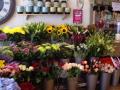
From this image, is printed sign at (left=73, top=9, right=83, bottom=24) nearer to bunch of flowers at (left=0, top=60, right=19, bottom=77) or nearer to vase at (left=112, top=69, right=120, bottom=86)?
vase at (left=112, top=69, right=120, bottom=86)

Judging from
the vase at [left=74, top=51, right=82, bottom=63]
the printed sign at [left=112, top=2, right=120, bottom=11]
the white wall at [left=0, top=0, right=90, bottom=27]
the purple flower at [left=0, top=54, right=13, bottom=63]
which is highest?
the printed sign at [left=112, top=2, right=120, bottom=11]

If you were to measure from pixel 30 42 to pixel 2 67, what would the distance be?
3.11ft

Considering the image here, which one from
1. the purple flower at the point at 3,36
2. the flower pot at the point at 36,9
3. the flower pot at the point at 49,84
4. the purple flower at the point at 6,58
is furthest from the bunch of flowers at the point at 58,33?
the purple flower at the point at 6,58

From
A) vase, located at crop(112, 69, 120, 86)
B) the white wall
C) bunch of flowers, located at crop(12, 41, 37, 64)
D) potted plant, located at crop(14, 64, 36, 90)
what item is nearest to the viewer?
potted plant, located at crop(14, 64, 36, 90)

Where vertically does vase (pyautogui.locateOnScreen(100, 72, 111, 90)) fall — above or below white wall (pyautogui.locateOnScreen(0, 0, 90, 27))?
below

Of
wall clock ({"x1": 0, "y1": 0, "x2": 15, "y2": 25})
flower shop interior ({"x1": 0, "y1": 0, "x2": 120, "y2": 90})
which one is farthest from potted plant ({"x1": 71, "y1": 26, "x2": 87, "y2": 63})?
wall clock ({"x1": 0, "y1": 0, "x2": 15, "y2": 25})

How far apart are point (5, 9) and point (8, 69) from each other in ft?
4.69

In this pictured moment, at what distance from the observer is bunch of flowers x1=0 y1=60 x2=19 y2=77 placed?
2.47 metres

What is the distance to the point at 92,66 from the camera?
3.32m

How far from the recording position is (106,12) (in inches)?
160

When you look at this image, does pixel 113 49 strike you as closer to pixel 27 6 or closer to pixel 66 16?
pixel 66 16

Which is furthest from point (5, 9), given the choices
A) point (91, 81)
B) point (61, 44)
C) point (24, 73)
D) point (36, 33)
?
point (91, 81)

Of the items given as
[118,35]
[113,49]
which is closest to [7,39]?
[113,49]

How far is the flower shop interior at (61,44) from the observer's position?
9.68 ft
